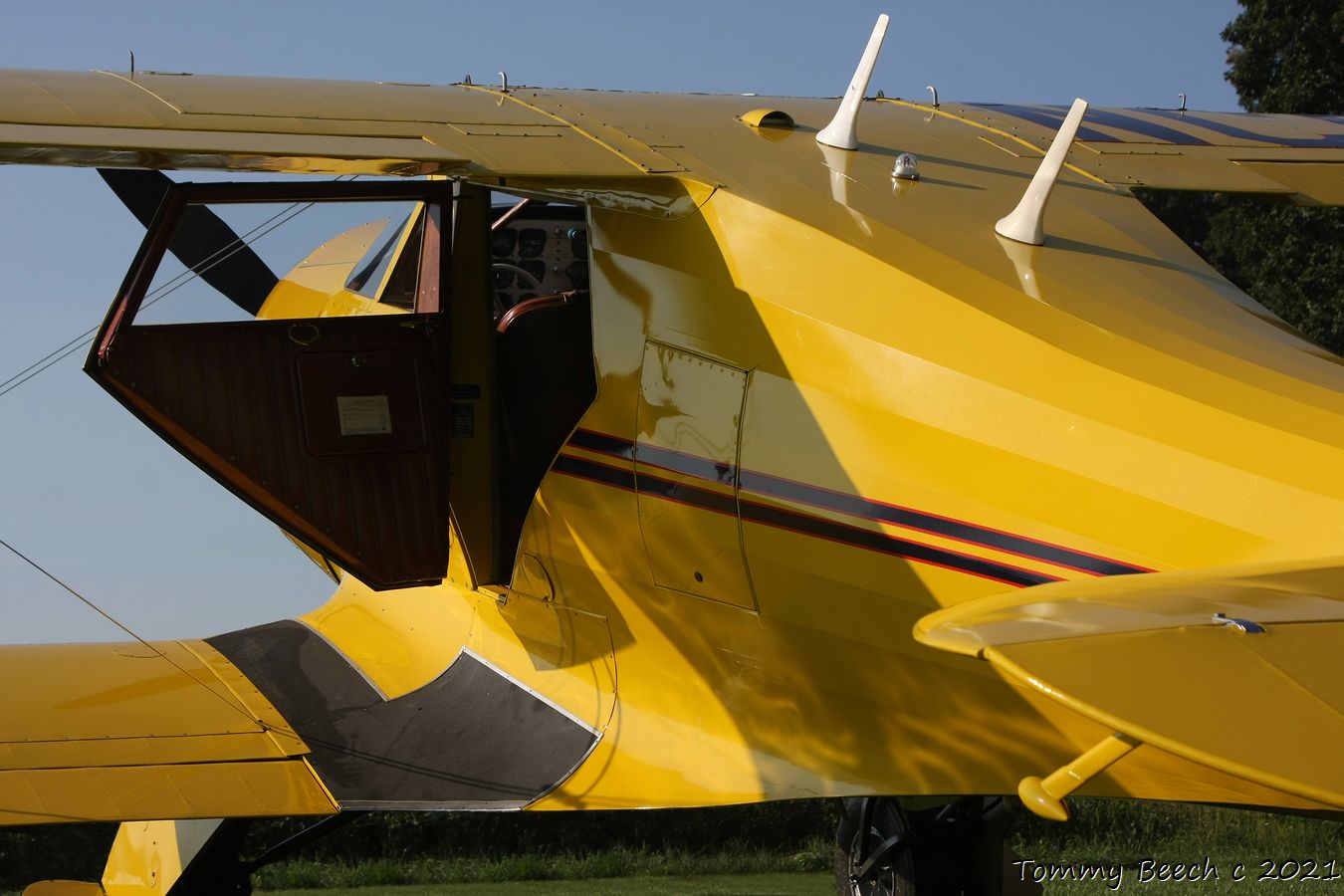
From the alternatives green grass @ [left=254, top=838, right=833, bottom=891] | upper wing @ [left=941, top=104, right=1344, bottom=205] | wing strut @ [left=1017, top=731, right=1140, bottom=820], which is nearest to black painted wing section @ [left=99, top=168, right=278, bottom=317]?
upper wing @ [left=941, top=104, right=1344, bottom=205]

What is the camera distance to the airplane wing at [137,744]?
4.68m

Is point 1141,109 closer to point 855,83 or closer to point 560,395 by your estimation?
point 855,83

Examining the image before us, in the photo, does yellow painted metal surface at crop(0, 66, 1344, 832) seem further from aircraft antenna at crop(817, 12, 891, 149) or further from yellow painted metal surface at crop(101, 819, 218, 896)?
yellow painted metal surface at crop(101, 819, 218, 896)

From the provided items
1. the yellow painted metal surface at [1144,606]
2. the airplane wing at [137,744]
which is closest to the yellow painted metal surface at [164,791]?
the airplane wing at [137,744]

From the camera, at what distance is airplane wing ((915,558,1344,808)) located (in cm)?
199

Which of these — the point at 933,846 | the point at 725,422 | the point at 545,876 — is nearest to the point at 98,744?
the point at 725,422

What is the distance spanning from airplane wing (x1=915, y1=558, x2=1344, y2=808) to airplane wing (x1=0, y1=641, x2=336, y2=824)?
10.6 ft

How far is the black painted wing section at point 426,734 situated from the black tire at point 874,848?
151 cm

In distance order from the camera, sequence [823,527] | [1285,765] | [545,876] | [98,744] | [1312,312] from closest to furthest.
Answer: [1285,765]
[823,527]
[98,744]
[545,876]
[1312,312]

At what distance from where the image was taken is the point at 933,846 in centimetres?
558

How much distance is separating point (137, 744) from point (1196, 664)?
3859 millimetres

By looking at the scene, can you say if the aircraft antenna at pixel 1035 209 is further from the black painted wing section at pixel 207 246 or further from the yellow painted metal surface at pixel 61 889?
the yellow painted metal surface at pixel 61 889

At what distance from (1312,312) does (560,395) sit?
13.7 metres

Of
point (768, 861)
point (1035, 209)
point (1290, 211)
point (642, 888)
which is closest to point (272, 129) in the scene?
point (1035, 209)
